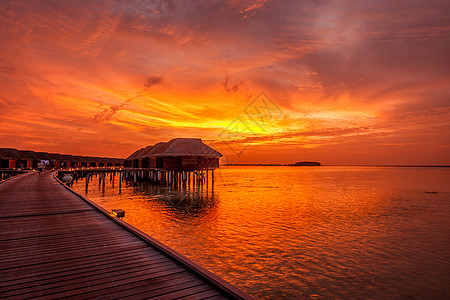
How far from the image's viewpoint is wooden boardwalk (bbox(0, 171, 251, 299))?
11.8ft

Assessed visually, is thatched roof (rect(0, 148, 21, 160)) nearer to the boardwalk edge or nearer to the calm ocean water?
the calm ocean water

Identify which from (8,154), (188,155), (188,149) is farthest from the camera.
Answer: (8,154)

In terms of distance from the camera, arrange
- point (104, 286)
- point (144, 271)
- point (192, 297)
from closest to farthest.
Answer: point (192, 297) < point (104, 286) < point (144, 271)

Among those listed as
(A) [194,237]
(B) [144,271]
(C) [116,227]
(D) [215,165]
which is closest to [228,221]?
(A) [194,237]

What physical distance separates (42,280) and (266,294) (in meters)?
5.72

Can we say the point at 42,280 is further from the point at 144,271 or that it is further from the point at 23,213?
the point at 23,213

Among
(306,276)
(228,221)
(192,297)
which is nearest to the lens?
(192,297)

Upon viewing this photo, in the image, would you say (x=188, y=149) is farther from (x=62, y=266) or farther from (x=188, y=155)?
(x=62, y=266)

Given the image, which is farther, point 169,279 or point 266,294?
point 266,294

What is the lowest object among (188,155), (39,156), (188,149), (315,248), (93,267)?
(315,248)

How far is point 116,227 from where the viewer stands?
731 centimetres

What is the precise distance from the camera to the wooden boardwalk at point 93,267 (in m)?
3.59

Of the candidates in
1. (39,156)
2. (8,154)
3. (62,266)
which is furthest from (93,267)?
(39,156)

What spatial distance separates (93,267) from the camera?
4438 mm
